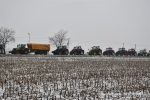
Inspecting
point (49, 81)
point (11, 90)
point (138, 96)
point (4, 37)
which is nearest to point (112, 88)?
point (138, 96)

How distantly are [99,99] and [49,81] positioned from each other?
12.8 ft

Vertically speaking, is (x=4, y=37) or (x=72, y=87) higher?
(x=4, y=37)

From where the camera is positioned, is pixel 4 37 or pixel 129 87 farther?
pixel 4 37

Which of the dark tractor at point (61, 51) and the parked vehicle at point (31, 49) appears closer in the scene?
the parked vehicle at point (31, 49)

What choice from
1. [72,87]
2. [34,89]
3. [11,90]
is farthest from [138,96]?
[11,90]

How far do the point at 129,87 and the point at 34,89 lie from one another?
375 centimetres

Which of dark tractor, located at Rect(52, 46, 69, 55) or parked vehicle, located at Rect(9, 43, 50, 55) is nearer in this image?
parked vehicle, located at Rect(9, 43, 50, 55)

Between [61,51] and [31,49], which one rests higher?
[31,49]

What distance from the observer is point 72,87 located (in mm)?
12820

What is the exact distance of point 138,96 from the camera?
37.6 ft

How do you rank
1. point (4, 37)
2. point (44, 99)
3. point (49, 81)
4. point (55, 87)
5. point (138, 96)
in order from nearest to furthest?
point (44, 99) → point (138, 96) → point (55, 87) → point (49, 81) → point (4, 37)

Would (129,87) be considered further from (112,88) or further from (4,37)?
(4,37)

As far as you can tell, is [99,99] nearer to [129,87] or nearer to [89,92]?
[89,92]

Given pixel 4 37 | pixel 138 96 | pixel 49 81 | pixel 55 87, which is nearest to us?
pixel 138 96
